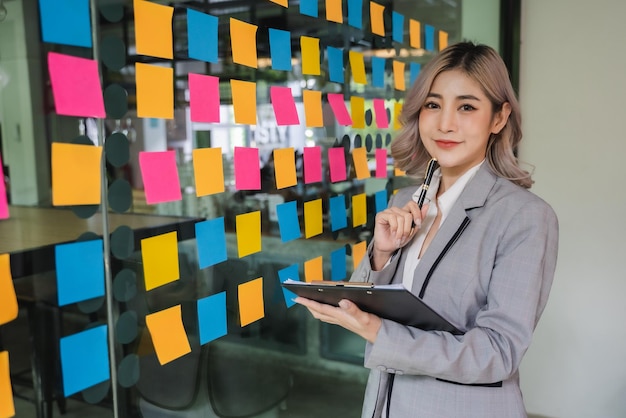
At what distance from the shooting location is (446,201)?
53.7 inches

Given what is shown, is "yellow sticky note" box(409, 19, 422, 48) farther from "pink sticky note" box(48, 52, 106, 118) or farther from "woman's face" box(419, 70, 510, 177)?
"pink sticky note" box(48, 52, 106, 118)

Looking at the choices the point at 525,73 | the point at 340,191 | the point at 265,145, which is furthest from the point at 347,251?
the point at 525,73

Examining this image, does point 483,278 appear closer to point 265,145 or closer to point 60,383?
point 265,145

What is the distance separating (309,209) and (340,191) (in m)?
0.21

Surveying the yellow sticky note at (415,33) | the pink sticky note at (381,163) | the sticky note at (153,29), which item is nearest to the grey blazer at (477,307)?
the sticky note at (153,29)

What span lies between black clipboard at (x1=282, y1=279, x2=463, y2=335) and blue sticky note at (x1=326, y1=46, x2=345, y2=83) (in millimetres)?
931

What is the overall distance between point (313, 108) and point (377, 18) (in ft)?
1.82

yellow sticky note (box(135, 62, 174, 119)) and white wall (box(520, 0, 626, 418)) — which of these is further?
white wall (box(520, 0, 626, 418))

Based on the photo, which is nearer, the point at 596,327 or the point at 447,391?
the point at 447,391

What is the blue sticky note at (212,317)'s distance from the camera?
4.35 ft

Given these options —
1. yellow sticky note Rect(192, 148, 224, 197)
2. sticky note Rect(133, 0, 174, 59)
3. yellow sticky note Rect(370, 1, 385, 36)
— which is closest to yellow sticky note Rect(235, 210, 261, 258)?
yellow sticky note Rect(192, 148, 224, 197)

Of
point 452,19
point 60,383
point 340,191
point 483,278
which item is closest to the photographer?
point 60,383

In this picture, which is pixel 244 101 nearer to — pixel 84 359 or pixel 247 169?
pixel 247 169

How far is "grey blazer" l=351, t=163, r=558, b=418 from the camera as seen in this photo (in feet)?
3.58
